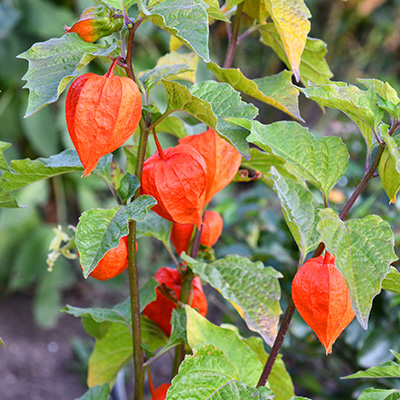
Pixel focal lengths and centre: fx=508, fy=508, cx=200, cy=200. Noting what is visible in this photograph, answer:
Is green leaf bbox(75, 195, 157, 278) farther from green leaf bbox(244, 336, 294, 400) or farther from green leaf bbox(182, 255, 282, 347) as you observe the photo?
green leaf bbox(244, 336, 294, 400)

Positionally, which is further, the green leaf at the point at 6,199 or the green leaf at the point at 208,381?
the green leaf at the point at 6,199

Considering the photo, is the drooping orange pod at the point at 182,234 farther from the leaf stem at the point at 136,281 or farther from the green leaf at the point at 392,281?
the green leaf at the point at 392,281

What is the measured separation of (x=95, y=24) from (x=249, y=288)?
0.80 feet

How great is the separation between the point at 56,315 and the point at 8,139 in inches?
26.8

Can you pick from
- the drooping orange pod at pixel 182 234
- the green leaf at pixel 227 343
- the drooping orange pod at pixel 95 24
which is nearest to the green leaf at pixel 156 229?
the drooping orange pod at pixel 182 234

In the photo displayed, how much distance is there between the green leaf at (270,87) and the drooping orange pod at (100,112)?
0.32 ft

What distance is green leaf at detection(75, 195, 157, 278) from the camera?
0.33m

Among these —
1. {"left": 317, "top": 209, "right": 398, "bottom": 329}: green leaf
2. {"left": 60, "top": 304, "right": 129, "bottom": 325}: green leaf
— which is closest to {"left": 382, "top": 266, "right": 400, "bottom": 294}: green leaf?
{"left": 317, "top": 209, "right": 398, "bottom": 329}: green leaf

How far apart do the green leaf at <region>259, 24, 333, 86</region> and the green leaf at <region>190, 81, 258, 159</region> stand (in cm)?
14

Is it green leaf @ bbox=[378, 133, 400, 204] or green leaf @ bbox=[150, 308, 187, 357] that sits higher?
green leaf @ bbox=[378, 133, 400, 204]

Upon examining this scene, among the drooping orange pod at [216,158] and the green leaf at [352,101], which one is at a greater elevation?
the green leaf at [352,101]

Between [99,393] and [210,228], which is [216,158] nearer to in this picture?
[210,228]

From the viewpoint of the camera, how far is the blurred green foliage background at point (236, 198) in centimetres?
89

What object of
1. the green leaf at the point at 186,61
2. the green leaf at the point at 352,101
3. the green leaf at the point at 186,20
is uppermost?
the green leaf at the point at 186,20
